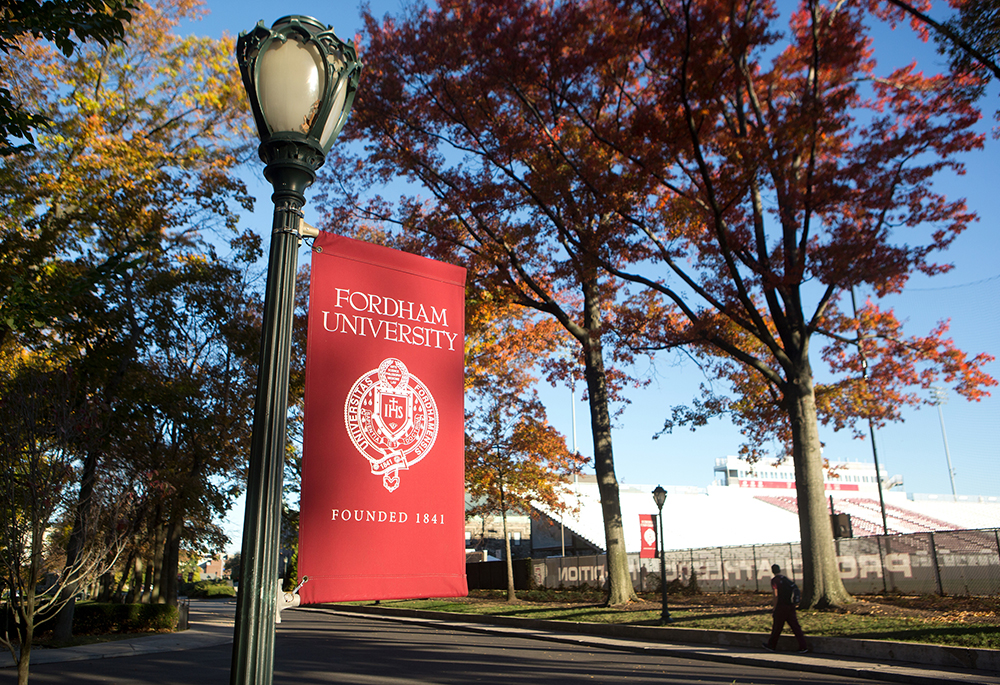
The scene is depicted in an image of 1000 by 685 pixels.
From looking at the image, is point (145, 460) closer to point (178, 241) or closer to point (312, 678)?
point (178, 241)

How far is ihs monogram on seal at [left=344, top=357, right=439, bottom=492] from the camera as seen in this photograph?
3.38 meters

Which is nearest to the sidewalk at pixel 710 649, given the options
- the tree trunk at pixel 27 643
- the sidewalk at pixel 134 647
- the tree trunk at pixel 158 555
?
the sidewalk at pixel 134 647

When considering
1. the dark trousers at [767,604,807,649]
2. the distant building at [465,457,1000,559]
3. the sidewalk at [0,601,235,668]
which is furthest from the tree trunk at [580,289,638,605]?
the distant building at [465,457,1000,559]

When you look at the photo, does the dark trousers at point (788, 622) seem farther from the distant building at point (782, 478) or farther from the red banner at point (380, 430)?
the distant building at point (782, 478)

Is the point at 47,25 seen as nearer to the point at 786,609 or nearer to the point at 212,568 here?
the point at 786,609

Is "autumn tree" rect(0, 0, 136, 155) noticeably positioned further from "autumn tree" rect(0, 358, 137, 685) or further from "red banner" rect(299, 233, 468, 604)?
"red banner" rect(299, 233, 468, 604)

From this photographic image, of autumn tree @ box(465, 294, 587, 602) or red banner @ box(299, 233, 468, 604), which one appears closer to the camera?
red banner @ box(299, 233, 468, 604)

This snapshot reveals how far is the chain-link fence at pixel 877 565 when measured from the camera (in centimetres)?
1764

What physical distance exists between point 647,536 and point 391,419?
17749mm

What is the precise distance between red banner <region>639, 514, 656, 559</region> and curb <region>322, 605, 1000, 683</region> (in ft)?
7.53

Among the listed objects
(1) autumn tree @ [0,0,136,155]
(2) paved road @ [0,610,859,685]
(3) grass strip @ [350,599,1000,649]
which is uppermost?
(1) autumn tree @ [0,0,136,155]

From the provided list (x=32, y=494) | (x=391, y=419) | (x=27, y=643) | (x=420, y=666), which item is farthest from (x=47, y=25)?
(x=420, y=666)

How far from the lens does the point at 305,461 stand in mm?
3238

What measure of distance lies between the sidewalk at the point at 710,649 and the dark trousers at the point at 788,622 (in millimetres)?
280
